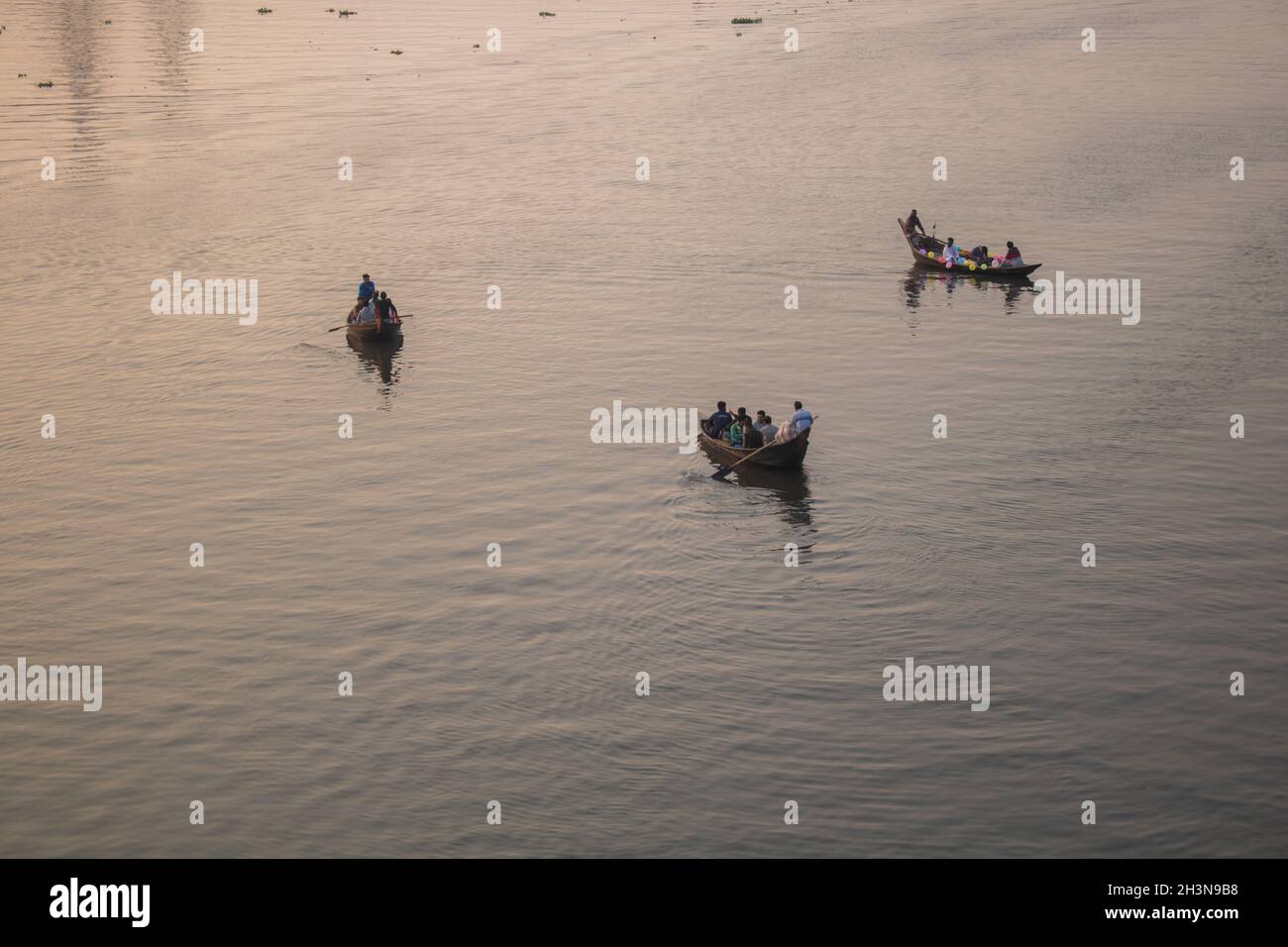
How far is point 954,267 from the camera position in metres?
58.1

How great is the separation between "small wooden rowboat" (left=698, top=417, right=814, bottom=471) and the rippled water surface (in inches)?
29.6

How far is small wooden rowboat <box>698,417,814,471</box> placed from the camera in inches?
1464

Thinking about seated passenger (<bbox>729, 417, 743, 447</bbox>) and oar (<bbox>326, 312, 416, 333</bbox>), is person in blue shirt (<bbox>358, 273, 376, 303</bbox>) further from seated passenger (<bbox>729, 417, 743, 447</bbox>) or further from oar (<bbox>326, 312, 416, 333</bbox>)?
seated passenger (<bbox>729, 417, 743, 447</bbox>)

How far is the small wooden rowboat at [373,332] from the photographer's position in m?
49.5

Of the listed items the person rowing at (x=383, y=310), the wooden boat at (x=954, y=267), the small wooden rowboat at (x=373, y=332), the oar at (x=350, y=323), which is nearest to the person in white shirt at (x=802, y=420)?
the person rowing at (x=383, y=310)

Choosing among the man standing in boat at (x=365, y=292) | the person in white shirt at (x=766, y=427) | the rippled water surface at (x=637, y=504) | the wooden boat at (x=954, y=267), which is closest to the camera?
the rippled water surface at (x=637, y=504)

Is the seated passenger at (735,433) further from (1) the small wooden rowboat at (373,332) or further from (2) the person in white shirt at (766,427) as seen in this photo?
(1) the small wooden rowboat at (373,332)

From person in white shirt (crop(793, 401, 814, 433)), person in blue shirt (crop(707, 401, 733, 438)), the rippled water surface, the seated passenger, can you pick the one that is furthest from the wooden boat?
the seated passenger

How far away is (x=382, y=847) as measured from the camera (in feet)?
76.9

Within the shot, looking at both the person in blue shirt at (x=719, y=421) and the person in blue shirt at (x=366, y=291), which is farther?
the person in blue shirt at (x=366, y=291)

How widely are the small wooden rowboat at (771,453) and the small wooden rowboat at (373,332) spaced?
16.1 meters

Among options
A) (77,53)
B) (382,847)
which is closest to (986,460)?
(382,847)
